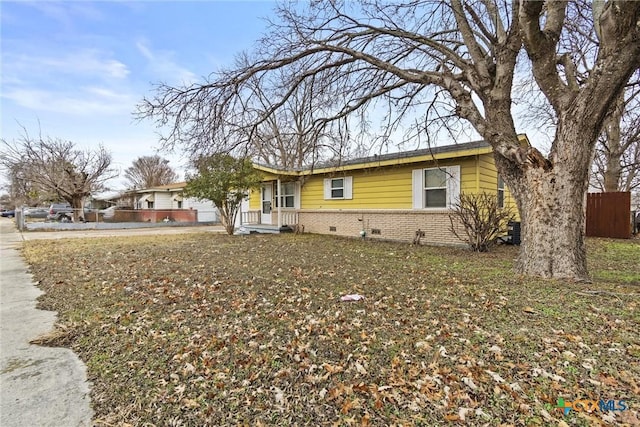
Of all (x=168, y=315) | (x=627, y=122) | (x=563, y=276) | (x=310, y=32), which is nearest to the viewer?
(x=168, y=315)

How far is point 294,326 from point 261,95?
236 inches

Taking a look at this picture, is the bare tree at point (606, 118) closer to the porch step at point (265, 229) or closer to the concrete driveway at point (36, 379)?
the concrete driveway at point (36, 379)

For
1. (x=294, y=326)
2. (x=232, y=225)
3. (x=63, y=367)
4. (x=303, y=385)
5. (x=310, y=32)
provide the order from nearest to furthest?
(x=303, y=385) < (x=63, y=367) < (x=294, y=326) < (x=310, y=32) < (x=232, y=225)

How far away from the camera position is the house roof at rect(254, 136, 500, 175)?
8.87 metres

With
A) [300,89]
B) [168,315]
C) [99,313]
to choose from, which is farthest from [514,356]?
[300,89]

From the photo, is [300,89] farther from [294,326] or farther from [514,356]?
[514,356]

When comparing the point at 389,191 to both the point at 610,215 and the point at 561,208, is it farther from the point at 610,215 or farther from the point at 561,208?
the point at 610,215

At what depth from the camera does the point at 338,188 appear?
12914 mm

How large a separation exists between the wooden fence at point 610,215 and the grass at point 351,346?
801cm

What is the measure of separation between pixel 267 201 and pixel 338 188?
457 centimetres

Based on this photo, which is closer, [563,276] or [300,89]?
[563,276]

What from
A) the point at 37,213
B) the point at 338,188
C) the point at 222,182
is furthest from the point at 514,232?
the point at 37,213

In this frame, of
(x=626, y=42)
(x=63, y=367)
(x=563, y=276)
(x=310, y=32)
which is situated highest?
(x=310, y=32)

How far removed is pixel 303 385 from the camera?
93.7 inches
